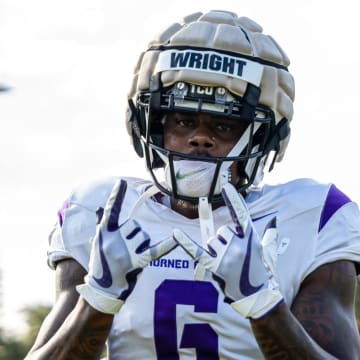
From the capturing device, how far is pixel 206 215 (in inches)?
267

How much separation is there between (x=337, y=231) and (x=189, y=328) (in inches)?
27.7

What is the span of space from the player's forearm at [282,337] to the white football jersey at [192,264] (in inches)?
18.3

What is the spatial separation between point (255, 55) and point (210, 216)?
0.74 m

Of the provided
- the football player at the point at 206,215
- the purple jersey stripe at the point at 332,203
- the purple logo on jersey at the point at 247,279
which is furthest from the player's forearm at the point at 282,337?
the purple jersey stripe at the point at 332,203

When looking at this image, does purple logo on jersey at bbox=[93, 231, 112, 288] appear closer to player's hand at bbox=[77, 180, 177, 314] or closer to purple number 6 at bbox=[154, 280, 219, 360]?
player's hand at bbox=[77, 180, 177, 314]

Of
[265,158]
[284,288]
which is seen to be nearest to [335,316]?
[284,288]

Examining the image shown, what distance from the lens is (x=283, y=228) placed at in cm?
700

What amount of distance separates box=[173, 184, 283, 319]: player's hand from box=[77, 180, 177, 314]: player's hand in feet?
0.39

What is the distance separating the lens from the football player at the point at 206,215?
6.71 m

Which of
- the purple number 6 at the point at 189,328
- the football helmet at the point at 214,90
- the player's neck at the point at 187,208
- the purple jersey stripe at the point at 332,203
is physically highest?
the football helmet at the point at 214,90

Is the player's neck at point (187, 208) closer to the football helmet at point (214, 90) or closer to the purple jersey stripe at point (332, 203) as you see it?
the football helmet at point (214, 90)

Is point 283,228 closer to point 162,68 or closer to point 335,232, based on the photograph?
point 335,232

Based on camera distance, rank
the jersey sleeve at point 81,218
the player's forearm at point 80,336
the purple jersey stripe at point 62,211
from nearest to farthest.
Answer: the player's forearm at point 80,336
the jersey sleeve at point 81,218
the purple jersey stripe at point 62,211

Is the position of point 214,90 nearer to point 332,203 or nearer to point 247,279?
point 332,203
